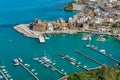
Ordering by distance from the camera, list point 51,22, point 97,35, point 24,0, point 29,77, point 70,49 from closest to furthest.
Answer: point 29,77
point 70,49
point 97,35
point 51,22
point 24,0

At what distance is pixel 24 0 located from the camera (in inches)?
2003

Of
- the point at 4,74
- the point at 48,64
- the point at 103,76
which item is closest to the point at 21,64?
the point at 48,64

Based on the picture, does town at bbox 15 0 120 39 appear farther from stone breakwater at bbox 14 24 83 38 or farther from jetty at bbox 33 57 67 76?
jetty at bbox 33 57 67 76

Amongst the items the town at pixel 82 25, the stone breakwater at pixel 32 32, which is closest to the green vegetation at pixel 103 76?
the town at pixel 82 25

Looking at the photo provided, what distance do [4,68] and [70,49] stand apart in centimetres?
607

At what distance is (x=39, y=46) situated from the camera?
3019cm

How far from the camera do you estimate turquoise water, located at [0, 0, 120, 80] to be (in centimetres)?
2462

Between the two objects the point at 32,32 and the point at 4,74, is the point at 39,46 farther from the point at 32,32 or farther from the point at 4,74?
the point at 4,74

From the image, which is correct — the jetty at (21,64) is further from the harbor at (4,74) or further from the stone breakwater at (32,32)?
the stone breakwater at (32,32)

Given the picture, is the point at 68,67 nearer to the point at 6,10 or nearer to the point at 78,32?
the point at 78,32

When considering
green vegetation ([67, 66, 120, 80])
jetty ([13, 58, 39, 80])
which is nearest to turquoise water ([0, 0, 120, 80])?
jetty ([13, 58, 39, 80])

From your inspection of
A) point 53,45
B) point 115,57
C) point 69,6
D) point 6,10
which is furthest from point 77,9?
point 115,57

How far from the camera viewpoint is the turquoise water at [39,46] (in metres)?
24.6

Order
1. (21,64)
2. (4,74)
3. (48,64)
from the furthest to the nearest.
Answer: (21,64), (48,64), (4,74)
